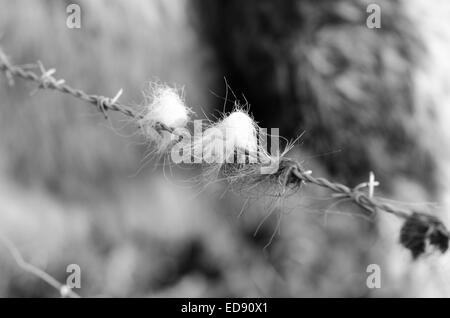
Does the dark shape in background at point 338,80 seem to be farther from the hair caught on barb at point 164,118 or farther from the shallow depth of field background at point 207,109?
the hair caught on barb at point 164,118

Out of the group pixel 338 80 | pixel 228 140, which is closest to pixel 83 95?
pixel 228 140

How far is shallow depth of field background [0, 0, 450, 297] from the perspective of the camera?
2.41m

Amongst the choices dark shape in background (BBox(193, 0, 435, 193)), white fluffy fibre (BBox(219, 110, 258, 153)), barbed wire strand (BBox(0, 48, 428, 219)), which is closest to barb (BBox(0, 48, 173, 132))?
barbed wire strand (BBox(0, 48, 428, 219))

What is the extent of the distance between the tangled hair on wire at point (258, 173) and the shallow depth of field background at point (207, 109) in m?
1.35

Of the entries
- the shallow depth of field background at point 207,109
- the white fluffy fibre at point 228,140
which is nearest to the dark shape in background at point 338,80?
the shallow depth of field background at point 207,109

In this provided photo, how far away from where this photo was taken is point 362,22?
2523 mm

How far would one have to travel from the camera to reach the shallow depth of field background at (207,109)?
2408mm

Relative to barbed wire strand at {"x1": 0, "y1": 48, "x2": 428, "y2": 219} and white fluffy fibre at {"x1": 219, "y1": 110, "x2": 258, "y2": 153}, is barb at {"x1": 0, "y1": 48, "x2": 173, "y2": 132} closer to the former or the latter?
barbed wire strand at {"x1": 0, "y1": 48, "x2": 428, "y2": 219}

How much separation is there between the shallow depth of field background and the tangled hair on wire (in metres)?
1.35

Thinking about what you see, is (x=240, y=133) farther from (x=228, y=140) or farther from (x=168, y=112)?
(x=168, y=112)

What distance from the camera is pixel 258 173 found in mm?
901

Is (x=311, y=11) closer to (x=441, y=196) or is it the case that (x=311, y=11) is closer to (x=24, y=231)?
(x=441, y=196)

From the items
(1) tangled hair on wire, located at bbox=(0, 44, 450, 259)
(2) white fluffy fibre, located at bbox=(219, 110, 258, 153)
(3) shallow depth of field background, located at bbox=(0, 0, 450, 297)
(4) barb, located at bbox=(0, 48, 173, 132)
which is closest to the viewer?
(1) tangled hair on wire, located at bbox=(0, 44, 450, 259)

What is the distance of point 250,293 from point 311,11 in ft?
4.39
